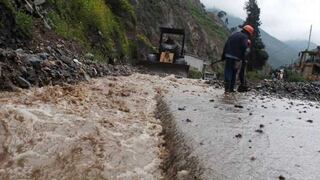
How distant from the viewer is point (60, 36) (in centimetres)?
1891

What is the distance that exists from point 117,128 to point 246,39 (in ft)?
26.3

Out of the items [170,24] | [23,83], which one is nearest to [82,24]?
[23,83]

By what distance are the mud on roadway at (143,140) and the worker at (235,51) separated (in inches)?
172

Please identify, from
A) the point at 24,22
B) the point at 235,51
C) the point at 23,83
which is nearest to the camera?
the point at 23,83

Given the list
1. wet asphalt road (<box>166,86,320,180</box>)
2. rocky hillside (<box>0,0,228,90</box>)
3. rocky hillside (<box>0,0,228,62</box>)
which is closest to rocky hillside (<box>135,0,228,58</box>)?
rocky hillside (<box>0,0,228,62</box>)

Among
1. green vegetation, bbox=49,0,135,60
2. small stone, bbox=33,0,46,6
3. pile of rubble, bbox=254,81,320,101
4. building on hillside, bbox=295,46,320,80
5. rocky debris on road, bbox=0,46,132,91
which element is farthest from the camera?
building on hillside, bbox=295,46,320,80

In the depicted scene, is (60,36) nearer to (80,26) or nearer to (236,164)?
(80,26)

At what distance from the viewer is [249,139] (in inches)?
302

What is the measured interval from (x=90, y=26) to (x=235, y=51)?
12329mm

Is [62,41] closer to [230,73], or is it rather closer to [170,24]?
[230,73]

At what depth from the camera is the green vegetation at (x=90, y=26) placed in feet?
Answer: 69.9

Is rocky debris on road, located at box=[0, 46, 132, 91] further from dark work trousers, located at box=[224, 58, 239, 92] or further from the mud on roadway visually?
dark work trousers, located at box=[224, 58, 239, 92]

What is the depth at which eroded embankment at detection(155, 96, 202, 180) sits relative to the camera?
19.3 ft

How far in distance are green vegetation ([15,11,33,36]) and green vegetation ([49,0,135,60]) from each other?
3350 mm
